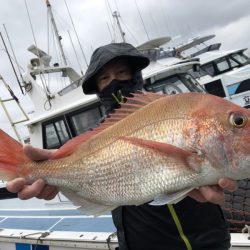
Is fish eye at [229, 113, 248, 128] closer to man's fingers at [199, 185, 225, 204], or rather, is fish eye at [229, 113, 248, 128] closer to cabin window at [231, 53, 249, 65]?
man's fingers at [199, 185, 225, 204]

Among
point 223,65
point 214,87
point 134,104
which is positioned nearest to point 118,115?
point 134,104

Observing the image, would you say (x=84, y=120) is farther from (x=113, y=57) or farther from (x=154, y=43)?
A: (x=113, y=57)

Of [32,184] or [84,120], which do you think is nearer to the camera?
[32,184]

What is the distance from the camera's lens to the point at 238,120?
5.52ft

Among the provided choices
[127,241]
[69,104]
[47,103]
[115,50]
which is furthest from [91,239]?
[47,103]

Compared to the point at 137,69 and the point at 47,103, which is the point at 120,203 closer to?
the point at 137,69

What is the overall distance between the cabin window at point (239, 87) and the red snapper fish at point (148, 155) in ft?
32.2

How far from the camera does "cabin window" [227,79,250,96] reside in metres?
11.2

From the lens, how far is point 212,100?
1.75 m

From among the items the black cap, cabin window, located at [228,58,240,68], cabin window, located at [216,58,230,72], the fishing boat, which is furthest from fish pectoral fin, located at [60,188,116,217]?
cabin window, located at [228,58,240,68]

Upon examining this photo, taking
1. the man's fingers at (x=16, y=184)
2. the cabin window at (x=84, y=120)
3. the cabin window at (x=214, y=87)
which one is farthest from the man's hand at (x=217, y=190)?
the cabin window at (x=214, y=87)

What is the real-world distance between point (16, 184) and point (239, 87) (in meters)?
10.1

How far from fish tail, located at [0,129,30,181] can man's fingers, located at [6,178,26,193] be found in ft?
0.07

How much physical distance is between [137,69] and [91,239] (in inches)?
88.7
